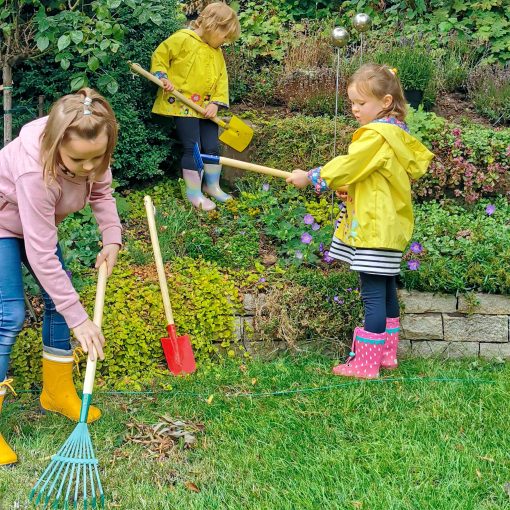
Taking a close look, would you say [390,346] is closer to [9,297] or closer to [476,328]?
[476,328]

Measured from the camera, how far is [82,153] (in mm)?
2879

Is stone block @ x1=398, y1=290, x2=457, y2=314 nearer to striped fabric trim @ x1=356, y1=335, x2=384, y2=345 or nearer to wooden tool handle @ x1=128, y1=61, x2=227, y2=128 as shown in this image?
striped fabric trim @ x1=356, y1=335, x2=384, y2=345

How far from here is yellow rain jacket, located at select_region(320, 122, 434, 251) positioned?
3689mm

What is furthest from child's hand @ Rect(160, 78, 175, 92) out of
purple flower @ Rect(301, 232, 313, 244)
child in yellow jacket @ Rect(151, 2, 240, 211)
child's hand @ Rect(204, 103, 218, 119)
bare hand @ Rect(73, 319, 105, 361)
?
bare hand @ Rect(73, 319, 105, 361)

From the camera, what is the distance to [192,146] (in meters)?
5.22

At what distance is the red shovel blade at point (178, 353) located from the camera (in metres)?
3.96

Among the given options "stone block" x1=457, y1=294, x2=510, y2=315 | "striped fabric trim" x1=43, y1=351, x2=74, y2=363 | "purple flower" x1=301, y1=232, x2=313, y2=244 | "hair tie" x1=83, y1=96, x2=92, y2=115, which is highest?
"hair tie" x1=83, y1=96, x2=92, y2=115

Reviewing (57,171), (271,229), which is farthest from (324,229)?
(57,171)

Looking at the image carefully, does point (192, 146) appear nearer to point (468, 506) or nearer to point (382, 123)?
point (382, 123)

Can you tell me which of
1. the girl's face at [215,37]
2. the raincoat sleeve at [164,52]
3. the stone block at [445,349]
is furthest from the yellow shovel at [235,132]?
the stone block at [445,349]

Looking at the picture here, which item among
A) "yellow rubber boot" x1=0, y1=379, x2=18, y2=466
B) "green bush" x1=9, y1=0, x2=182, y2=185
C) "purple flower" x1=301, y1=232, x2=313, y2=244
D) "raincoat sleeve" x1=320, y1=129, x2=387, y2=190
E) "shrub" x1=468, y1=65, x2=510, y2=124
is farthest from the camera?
"shrub" x1=468, y1=65, x2=510, y2=124

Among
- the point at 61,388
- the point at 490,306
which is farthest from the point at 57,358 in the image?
the point at 490,306

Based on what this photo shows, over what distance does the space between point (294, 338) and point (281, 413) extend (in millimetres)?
711

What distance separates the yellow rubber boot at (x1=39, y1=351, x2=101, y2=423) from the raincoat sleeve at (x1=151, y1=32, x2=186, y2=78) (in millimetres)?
2311
